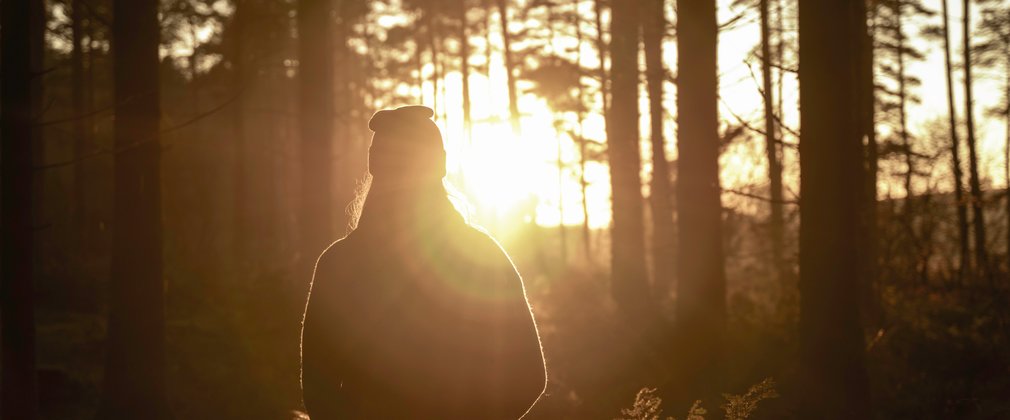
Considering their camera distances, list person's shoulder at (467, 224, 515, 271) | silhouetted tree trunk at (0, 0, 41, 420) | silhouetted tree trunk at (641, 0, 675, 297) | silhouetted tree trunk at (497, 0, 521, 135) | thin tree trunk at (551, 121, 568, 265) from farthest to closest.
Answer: thin tree trunk at (551, 121, 568, 265) → silhouetted tree trunk at (497, 0, 521, 135) → silhouetted tree trunk at (641, 0, 675, 297) → silhouetted tree trunk at (0, 0, 41, 420) → person's shoulder at (467, 224, 515, 271)

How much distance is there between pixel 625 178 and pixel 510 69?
11.2 metres

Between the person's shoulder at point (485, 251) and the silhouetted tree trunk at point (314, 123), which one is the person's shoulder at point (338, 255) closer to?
the person's shoulder at point (485, 251)

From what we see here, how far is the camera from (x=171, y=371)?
12539 mm

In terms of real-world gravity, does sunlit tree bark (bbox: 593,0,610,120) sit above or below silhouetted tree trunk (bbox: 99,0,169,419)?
above

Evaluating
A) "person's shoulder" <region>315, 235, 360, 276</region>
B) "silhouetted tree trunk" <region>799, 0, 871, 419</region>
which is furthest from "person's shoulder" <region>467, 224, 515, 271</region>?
"silhouetted tree trunk" <region>799, 0, 871, 419</region>

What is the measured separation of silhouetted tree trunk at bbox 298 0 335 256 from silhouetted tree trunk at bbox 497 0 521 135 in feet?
52.9

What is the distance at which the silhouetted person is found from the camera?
11.5 ft

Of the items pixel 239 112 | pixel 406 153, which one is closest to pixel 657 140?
pixel 239 112

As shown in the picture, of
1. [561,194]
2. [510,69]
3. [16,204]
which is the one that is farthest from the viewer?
[561,194]

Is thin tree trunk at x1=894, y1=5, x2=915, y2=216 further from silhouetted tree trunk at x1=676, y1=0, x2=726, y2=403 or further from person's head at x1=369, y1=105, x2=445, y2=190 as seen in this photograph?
person's head at x1=369, y1=105, x2=445, y2=190

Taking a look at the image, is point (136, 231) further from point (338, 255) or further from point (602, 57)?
point (602, 57)

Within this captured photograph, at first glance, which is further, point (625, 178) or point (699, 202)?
point (625, 178)

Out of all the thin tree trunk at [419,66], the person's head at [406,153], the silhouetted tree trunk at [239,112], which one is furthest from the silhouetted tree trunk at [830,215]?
the thin tree trunk at [419,66]

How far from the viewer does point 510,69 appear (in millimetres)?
32562
